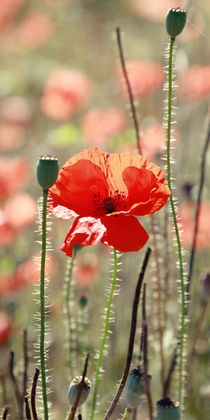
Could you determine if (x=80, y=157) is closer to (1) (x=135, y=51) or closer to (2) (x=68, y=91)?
(2) (x=68, y=91)

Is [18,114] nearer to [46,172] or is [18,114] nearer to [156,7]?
[156,7]

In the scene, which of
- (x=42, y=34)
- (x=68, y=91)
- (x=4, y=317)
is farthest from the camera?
(x=42, y=34)

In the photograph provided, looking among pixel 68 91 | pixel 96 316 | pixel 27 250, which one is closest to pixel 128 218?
pixel 96 316

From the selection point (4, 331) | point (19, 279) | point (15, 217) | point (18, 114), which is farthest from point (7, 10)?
point (4, 331)

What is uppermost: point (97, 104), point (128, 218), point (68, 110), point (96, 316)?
point (97, 104)

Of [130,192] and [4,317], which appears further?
[4,317]

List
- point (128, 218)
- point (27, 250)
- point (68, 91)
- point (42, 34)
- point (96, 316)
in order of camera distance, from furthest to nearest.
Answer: point (42, 34) → point (68, 91) → point (27, 250) → point (96, 316) → point (128, 218)
